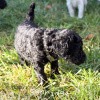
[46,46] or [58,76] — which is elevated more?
[46,46]

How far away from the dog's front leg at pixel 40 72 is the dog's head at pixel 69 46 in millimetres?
430

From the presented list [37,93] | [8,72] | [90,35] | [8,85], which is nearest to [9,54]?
[8,72]

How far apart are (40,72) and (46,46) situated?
0.42 meters

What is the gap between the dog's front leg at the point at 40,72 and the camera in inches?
135

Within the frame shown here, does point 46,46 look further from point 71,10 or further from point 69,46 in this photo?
point 71,10

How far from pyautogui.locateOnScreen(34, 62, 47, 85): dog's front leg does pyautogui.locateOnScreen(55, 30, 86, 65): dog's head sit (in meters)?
0.43

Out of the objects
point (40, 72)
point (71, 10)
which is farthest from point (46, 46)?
point (71, 10)

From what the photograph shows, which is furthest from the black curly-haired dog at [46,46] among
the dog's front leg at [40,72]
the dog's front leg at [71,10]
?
the dog's front leg at [71,10]

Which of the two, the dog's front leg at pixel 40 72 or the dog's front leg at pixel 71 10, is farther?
the dog's front leg at pixel 71 10

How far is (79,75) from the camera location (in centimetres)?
364

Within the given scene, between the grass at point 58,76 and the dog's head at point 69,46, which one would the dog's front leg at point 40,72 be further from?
the dog's head at point 69,46

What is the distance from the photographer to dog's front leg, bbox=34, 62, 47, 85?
11.3ft

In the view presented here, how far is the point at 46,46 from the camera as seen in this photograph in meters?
3.17

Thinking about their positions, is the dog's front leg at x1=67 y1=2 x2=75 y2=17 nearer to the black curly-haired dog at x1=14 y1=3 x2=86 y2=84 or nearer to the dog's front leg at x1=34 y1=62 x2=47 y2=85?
the black curly-haired dog at x1=14 y1=3 x2=86 y2=84
